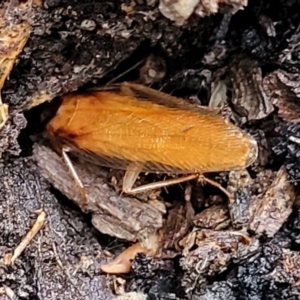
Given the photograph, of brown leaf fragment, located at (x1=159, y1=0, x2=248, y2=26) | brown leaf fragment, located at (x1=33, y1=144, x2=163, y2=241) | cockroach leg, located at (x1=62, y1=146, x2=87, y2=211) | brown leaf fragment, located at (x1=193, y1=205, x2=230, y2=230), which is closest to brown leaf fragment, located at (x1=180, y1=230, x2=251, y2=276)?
brown leaf fragment, located at (x1=193, y1=205, x2=230, y2=230)

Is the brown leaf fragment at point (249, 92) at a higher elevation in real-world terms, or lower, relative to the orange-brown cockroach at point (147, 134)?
higher

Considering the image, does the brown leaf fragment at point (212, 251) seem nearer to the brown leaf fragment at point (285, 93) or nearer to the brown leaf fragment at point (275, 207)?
the brown leaf fragment at point (275, 207)

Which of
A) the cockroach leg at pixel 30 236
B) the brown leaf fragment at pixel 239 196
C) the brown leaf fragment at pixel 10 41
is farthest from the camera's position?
the brown leaf fragment at pixel 239 196

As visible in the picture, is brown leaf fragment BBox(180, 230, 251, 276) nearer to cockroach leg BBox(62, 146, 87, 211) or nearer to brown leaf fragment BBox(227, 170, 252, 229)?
brown leaf fragment BBox(227, 170, 252, 229)

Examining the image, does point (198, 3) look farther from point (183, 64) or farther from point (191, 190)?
point (191, 190)

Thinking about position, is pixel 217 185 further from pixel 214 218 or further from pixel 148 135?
pixel 148 135

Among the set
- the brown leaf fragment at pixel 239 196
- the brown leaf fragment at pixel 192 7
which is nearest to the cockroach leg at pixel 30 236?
the brown leaf fragment at pixel 239 196

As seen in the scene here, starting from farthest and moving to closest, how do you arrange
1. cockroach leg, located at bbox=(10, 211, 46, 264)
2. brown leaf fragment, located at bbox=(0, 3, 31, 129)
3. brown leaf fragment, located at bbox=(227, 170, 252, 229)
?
brown leaf fragment, located at bbox=(227, 170, 252, 229)
cockroach leg, located at bbox=(10, 211, 46, 264)
brown leaf fragment, located at bbox=(0, 3, 31, 129)
